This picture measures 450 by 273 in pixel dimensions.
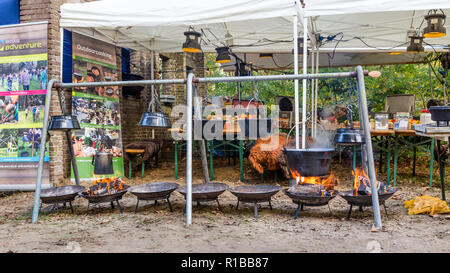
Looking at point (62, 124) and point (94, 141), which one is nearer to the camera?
point (62, 124)

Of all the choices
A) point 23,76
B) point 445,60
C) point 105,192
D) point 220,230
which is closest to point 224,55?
point 23,76

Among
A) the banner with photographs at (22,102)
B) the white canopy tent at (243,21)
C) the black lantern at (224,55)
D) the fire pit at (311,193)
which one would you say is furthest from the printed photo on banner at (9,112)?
the fire pit at (311,193)

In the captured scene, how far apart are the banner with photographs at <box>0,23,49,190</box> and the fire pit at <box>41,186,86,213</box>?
1540 mm

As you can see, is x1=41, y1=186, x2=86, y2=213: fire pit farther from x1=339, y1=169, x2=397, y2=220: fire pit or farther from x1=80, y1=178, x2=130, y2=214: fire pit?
x1=339, y1=169, x2=397, y2=220: fire pit

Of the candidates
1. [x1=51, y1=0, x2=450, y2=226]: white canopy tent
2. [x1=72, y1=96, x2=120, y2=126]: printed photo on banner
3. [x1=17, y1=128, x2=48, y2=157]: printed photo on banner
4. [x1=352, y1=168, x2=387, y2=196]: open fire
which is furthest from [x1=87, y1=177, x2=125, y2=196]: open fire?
[x1=352, y1=168, x2=387, y2=196]: open fire

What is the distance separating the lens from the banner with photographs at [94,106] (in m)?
6.36

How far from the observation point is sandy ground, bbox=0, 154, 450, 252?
10.1ft

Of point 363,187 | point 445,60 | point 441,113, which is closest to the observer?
point 441,113

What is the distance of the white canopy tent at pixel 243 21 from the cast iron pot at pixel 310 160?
0.72m

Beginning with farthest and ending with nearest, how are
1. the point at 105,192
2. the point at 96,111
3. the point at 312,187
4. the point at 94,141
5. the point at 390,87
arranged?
Result: the point at 390,87 → the point at 96,111 → the point at 94,141 → the point at 105,192 → the point at 312,187

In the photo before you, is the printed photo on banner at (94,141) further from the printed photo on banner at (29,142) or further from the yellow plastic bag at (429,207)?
the yellow plastic bag at (429,207)

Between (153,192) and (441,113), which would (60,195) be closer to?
(153,192)

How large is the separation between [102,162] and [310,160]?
3.98 m

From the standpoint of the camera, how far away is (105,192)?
451 centimetres
